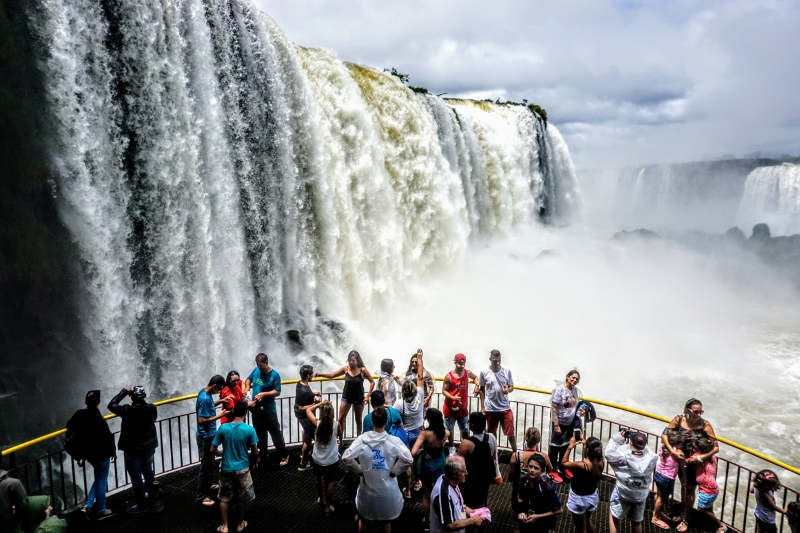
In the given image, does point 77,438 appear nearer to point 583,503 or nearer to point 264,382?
point 264,382

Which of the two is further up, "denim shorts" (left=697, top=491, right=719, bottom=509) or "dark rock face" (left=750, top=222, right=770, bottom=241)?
"dark rock face" (left=750, top=222, right=770, bottom=241)

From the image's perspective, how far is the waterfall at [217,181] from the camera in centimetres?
1092

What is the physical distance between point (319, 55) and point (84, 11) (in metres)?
7.83

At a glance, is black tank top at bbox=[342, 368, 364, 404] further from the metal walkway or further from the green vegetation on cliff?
the green vegetation on cliff

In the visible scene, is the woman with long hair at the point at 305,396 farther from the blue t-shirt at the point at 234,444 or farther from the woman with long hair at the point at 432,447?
the woman with long hair at the point at 432,447

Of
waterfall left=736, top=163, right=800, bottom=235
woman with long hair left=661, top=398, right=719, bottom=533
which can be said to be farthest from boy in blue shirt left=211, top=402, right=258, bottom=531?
waterfall left=736, top=163, right=800, bottom=235

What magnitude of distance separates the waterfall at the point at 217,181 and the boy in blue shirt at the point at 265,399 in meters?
5.32

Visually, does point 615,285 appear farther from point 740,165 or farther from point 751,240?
point 740,165

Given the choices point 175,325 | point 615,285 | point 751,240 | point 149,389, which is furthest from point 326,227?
point 751,240

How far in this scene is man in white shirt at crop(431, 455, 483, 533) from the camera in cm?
447

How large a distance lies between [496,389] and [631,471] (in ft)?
7.42

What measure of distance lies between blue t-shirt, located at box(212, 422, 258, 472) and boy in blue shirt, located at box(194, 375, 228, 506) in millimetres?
742

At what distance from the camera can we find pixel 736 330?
22797 mm

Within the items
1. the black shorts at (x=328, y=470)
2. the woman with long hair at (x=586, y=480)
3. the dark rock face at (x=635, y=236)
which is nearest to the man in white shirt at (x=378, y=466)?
the black shorts at (x=328, y=470)
